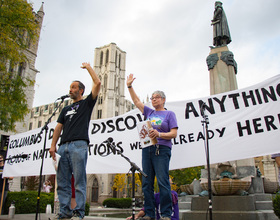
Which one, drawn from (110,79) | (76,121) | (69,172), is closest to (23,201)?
(69,172)

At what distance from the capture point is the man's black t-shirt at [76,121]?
3414mm

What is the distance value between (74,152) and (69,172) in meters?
0.33

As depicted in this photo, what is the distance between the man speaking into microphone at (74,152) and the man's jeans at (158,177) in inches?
35.1

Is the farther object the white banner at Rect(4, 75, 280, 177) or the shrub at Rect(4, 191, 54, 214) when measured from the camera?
the shrub at Rect(4, 191, 54, 214)

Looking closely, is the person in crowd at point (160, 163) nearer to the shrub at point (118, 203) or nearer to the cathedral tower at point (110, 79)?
the shrub at point (118, 203)

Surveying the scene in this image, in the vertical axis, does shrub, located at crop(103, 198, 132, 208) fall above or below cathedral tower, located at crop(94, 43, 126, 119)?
below

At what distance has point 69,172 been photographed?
132 inches

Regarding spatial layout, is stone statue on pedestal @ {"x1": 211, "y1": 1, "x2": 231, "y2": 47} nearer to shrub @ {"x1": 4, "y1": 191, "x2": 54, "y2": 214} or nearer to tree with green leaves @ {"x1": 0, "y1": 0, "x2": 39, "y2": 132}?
tree with green leaves @ {"x1": 0, "y1": 0, "x2": 39, "y2": 132}

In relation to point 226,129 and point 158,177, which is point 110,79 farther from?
point 158,177

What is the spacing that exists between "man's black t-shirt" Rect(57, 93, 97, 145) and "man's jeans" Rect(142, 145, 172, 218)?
96 centimetres

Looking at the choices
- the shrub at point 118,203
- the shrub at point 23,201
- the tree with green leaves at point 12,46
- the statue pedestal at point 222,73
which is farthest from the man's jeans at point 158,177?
the shrub at point 118,203

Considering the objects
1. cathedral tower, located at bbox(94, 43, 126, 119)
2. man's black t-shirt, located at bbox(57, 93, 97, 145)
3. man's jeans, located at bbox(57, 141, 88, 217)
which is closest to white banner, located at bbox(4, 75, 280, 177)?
man's black t-shirt, located at bbox(57, 93, 97, 145)

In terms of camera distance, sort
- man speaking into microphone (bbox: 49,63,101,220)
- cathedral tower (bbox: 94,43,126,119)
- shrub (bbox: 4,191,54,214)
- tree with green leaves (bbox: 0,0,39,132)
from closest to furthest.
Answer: man speaking into microphone (bbox: 49,63,101,220) → tree with green leaves (bbox: 0,0,39,132) → shrub (bbox: 4,191,54,214) → cathedral tower (bbox: 94,43,126,119)

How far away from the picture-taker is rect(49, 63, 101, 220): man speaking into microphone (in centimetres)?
314
